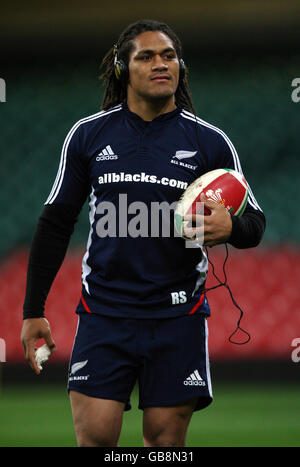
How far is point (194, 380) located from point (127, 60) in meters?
1.38

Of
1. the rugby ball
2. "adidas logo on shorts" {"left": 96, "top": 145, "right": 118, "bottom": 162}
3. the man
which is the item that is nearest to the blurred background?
the man

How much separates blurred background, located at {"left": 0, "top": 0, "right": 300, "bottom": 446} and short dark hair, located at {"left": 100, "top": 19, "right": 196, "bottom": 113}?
4918 millimetres

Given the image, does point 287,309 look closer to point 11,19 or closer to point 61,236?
point 11,19

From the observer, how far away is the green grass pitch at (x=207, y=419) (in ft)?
18.6

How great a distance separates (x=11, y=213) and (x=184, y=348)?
782cm

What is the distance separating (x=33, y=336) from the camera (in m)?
3.21

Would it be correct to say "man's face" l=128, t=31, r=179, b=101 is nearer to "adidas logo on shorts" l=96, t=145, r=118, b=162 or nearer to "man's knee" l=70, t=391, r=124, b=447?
"adidas logo on shorts" l=96, t=145, r=118, b=162

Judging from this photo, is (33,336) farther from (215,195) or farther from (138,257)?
(215,195)

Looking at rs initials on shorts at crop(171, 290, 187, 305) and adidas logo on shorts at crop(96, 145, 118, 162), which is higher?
adidas logo on shorts at crop(96, 145, 118, 162)

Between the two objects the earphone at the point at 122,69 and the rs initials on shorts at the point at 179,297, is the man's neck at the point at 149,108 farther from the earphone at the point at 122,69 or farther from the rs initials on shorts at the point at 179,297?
the rs initials on shorts at the point at 179,297

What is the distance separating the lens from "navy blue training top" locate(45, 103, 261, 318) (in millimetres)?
3070

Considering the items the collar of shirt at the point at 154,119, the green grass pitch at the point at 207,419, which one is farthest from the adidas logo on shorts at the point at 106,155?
the green grass pitch at the point at 207,419

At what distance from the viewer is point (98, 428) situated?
2.93 metres

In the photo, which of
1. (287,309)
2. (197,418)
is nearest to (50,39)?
(287,309)
